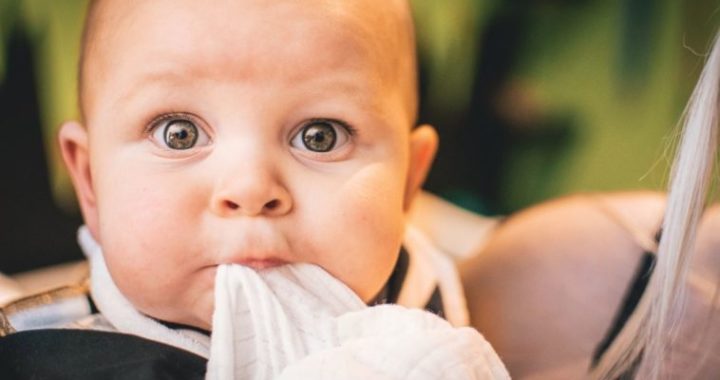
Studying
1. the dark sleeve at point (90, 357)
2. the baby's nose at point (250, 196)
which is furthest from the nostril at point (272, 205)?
the dark sleeve at point (90, 357)

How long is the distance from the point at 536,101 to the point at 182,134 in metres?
0.46

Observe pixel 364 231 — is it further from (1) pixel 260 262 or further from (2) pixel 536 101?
(2) pixel 536 101

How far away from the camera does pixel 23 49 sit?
81 cm

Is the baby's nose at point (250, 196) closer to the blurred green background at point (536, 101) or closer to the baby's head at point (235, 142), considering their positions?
the baby's head at point (235, 142)

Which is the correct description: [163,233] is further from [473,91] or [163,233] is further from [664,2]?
[664,2]

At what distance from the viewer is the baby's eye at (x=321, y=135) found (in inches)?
24.7

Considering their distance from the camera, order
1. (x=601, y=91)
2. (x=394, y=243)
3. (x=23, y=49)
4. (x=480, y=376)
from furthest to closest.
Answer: (x=601, y=91) → (x=23, y=49) → (x=394, y=243) → (x=480, y=376)

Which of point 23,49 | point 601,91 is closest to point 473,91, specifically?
point 601,91

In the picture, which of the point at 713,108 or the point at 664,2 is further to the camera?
the point at 664,2

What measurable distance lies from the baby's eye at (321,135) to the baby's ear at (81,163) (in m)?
0.18

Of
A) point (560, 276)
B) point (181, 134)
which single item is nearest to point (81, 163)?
point (181, 134)

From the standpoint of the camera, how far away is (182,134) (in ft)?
2.01

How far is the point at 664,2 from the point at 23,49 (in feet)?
2.02

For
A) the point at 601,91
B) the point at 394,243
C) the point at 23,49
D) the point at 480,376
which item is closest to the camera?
the point at 480,376
